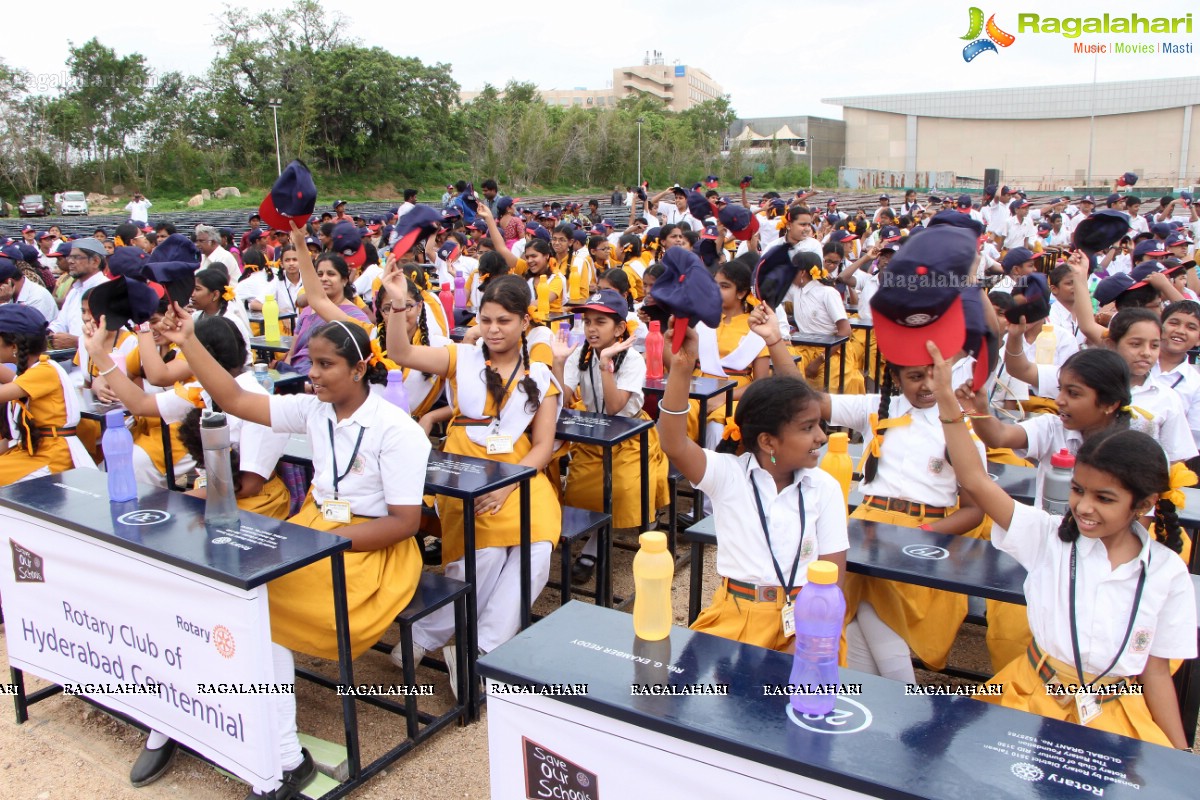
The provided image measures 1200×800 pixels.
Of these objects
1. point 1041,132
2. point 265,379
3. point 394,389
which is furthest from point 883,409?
point 1041,132

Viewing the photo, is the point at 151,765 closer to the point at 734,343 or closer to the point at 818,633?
the point at 818,633

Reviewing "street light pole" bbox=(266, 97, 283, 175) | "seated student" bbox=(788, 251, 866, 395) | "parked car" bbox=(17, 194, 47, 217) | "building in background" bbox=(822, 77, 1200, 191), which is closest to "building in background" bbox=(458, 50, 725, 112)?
"building in background" bbox=(822, 77, 1200, 191)

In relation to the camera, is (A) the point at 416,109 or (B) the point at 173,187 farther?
(A) the point at 416,109

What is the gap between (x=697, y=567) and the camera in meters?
3.05

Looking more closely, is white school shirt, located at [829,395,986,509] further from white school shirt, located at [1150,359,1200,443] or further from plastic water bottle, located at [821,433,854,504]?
white school shirt, located at [1150,359,1200,443]

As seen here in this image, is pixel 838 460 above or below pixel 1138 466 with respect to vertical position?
below

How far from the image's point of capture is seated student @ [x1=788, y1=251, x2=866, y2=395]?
21.6 ft

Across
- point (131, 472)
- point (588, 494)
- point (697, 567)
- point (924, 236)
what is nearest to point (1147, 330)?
point (924, 236)

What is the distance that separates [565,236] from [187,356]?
256 inches

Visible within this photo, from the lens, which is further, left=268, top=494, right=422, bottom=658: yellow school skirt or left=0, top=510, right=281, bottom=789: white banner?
left=268, top=494, right=422, bottom=658: yellow school skirt

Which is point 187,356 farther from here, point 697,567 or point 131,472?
point 697,567

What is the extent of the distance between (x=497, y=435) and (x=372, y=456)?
2.61 ft

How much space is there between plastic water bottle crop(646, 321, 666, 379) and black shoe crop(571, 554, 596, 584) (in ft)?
3.79

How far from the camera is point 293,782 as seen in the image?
281 centimetres
